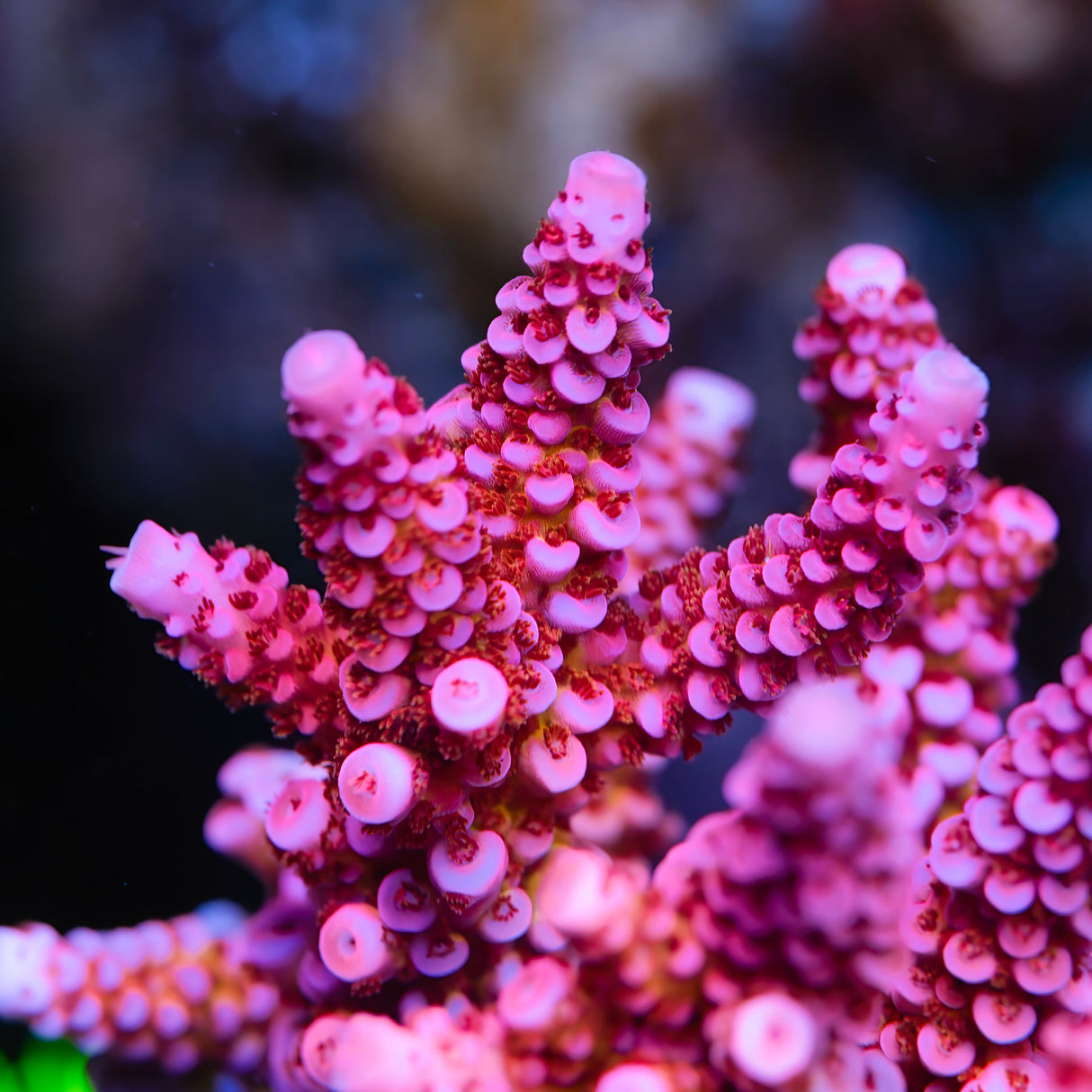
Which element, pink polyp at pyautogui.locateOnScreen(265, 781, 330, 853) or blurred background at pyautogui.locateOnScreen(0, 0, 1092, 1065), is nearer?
pink polyp at pyautogui.locateOnScreen(265, 781, 330, 853)

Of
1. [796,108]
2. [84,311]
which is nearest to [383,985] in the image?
[84,311]

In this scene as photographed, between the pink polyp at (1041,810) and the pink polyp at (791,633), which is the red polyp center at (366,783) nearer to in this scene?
the pink polyp at (791,633)

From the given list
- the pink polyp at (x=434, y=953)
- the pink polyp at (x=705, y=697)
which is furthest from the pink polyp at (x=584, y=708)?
the pink polyp at (x=434, y=953)

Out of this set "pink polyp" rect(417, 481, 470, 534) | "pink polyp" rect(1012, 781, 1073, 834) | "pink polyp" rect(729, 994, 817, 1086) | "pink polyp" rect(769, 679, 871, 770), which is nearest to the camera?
"pink polyp" rect(769, 679, 871, 770)

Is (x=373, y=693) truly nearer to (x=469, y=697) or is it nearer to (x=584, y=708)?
(x=469, y=697)

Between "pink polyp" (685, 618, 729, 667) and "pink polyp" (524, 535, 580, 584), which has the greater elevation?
"pink polyp" (524, 535, 580, 584)

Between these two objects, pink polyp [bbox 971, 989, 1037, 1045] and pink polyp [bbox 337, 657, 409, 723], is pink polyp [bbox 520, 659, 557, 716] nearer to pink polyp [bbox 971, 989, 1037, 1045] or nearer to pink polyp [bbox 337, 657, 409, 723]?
pink polyp [bbox 337, 657, 409, 723]

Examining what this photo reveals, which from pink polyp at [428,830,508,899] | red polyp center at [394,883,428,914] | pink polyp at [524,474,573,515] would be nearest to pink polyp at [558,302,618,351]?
pink polyp at [524,474,573,515]
